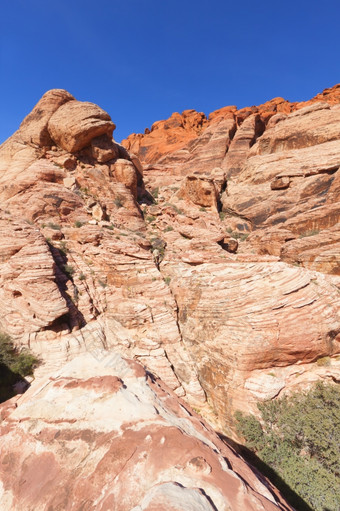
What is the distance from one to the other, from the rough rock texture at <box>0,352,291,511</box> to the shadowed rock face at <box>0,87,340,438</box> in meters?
2.35

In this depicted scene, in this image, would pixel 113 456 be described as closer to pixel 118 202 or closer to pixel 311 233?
pixel 118 202

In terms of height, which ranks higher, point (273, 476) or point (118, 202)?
point (118, 202)

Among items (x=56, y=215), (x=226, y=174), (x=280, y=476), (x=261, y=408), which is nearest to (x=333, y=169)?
(x=226, y=174)

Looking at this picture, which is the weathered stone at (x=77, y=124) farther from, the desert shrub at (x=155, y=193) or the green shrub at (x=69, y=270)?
the green shrub at (x=69, y=270)

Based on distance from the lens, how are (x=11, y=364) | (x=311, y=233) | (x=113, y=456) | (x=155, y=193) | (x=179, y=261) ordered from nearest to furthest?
(x=113, y=456) < (x=11, y=364) < (x=179, y=261) < (x=311, y=233) < (x=155, y=193)

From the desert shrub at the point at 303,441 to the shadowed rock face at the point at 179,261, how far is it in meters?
0.55

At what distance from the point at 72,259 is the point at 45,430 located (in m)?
11.0

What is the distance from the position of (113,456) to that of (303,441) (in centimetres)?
834

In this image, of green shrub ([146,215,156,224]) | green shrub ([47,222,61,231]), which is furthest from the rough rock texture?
green shrub ([146,215,156,224])

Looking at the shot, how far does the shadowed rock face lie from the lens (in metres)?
9.88

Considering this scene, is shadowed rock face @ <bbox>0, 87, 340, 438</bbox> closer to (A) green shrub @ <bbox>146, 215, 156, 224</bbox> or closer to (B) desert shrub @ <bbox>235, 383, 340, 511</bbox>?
(A) green shrub @ <bbox>146, 215, 156, 224</bbox>

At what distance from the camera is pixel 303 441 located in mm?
8242

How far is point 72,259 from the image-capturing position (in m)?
14.6

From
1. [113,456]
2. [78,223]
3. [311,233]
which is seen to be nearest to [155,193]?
[78,223]
